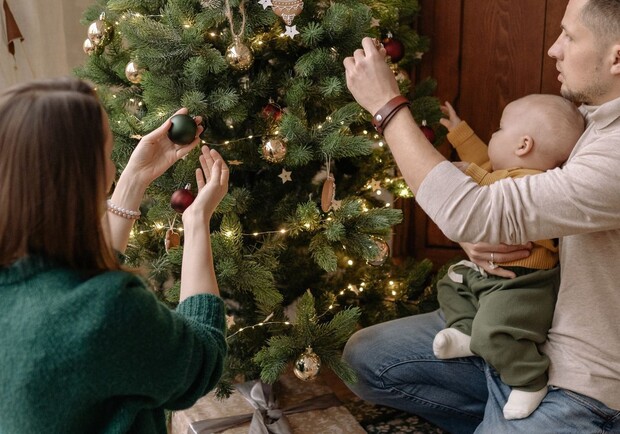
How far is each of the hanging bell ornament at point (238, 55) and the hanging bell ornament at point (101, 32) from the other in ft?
1.27

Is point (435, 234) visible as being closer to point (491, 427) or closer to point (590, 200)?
point (491, 427)

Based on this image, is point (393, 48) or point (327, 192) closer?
point (327, 192)

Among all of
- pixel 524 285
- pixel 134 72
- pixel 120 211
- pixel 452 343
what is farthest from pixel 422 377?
pixel 134 72

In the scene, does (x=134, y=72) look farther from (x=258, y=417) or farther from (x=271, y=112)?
(x=258, y=417)

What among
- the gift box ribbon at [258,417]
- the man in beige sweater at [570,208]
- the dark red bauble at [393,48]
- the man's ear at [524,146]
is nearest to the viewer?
the man in beige sweater at [570,208]

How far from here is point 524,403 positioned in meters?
1.40

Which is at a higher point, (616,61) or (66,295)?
(616,61)

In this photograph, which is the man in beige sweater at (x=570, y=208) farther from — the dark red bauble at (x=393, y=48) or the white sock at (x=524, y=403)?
the dark red bauble at (x=393, y=48)

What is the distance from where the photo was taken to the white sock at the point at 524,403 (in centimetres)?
140

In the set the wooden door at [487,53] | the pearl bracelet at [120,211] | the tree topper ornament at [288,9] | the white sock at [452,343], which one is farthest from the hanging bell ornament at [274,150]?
the wooden door at [487,53]

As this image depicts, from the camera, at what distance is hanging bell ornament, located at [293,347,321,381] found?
161cm

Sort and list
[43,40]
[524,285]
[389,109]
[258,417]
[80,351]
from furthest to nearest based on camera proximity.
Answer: [43,40] < [258,417] < [524,285] < [389,109] < [80,351]

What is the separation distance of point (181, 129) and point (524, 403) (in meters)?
0.92

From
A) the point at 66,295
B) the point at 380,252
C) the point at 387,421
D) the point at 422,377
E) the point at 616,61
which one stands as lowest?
the point at 387,421
